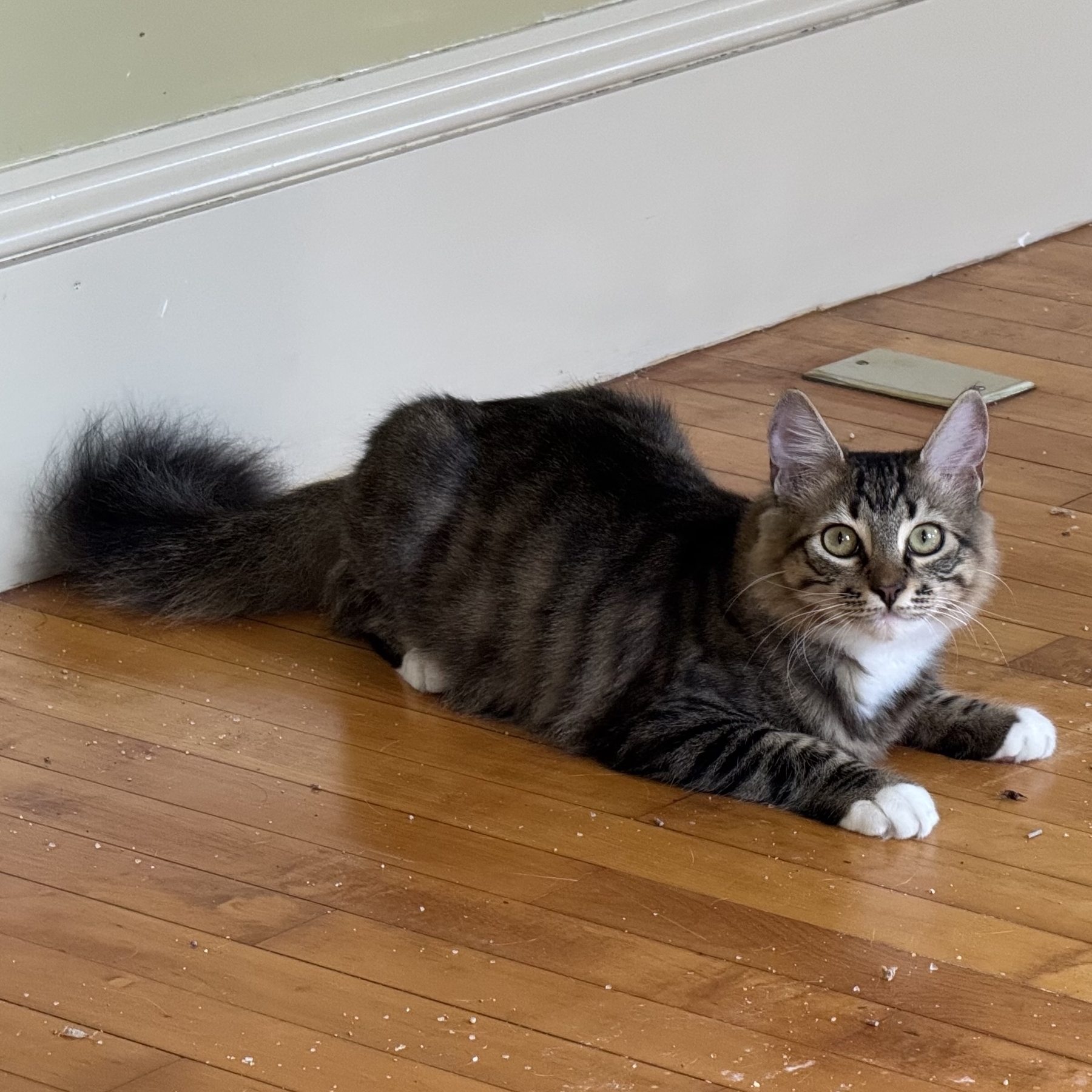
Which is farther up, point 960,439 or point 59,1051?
point 960,439

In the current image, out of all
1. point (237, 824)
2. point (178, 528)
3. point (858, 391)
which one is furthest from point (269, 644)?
point (858, 391)

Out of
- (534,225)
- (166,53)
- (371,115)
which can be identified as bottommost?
(534,225)

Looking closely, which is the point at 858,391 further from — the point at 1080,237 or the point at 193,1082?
the point at 193,1082

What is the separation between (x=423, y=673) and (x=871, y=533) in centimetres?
62

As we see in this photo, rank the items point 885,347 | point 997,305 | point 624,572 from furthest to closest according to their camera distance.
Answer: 1. point 997,305
2. point 885,347
3. point 624,572

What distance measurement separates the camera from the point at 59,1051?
1.66m

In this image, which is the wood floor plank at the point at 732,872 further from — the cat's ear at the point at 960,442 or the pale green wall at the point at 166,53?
the pale green wall at the point at 166,53

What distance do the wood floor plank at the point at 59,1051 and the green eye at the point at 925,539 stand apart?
37.0 inches

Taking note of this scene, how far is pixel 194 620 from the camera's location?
257cm

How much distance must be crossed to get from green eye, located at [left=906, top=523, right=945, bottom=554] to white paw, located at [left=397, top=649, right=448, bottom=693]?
2.04ft

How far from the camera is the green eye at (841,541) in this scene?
208 centimetres

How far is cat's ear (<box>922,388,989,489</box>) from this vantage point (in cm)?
209

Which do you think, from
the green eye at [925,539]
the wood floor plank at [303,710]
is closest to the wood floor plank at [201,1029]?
the wood floor plank at [303,710]

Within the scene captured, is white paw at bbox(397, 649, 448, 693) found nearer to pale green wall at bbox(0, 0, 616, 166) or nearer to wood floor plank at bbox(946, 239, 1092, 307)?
pale green wall at bbox(0, 0, 616, 166)
